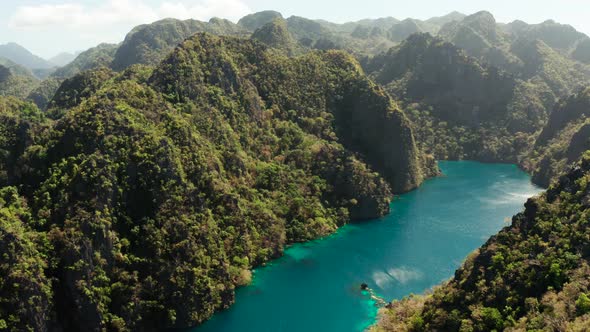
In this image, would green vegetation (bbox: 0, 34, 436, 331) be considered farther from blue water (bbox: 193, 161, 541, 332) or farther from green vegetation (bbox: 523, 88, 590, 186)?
green vegetation (bbox: 523, 88, 590, 186)

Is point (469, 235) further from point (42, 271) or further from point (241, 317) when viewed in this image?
point (42, 271)

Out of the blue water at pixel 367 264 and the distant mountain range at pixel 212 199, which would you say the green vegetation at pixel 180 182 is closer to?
the distant mountain range at pixel 212 199

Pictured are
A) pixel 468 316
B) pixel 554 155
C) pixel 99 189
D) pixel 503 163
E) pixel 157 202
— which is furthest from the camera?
pixel 503 163

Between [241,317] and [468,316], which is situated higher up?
[468,316]

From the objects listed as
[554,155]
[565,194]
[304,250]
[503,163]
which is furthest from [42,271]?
[503,163]

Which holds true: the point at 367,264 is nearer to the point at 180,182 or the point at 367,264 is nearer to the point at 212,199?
the point at 212,199

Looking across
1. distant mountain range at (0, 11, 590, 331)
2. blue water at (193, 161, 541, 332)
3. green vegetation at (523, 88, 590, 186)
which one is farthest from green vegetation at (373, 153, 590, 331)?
green vegetation at (523, 88, 590, 186)
